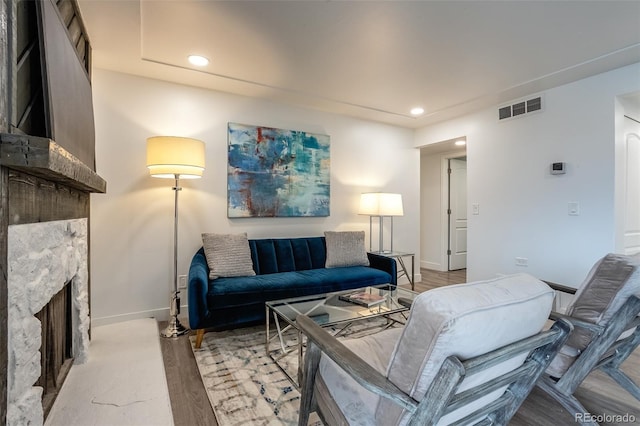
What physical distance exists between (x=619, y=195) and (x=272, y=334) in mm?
3435

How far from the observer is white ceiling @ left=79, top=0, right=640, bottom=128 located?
197cm

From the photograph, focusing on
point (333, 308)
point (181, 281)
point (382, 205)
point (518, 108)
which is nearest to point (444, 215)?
point (382, 205)

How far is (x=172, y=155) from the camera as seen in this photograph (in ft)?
8.36

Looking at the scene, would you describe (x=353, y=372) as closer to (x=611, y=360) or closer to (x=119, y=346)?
(x=611, y=360)

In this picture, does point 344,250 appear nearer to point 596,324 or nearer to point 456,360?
point 596,324

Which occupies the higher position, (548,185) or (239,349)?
(548,185)

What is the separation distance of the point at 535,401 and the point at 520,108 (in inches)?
120

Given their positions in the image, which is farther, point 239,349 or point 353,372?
point 239,349

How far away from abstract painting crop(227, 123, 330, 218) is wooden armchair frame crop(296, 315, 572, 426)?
2312mm

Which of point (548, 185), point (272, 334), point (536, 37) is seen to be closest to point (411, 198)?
point (548, 185)

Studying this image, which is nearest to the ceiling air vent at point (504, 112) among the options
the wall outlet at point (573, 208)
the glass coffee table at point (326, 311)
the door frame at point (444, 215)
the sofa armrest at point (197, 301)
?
the wall outlet at point (573, 208)

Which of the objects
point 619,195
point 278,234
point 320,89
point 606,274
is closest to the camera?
point 606,274

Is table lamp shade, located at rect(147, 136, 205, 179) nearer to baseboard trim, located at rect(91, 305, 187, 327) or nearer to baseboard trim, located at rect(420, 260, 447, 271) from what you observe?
baseboard trim, located at rect(91, 305, 187, 327)

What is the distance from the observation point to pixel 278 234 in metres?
3.64
